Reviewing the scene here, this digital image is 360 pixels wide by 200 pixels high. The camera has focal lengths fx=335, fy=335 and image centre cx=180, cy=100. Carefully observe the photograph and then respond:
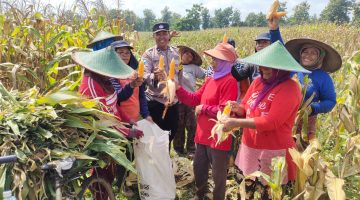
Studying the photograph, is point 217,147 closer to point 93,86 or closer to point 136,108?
point 136,108

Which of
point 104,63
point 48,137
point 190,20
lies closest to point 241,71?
point 104,63

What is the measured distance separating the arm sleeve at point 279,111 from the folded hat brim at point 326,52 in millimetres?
812

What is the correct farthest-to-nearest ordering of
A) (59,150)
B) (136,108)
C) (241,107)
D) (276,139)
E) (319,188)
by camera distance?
(136,108)
(241,107)
(276,139)
(319,188)
(59,150)

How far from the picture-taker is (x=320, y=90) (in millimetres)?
3018

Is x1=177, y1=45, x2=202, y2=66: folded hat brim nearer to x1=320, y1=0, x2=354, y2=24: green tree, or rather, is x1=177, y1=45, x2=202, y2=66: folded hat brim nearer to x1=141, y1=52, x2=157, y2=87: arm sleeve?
x1=141, y1=52, x2=157, y2=87: arm sleeve

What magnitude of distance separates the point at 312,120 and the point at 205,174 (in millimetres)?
1188

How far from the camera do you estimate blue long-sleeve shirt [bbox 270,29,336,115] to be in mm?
2951

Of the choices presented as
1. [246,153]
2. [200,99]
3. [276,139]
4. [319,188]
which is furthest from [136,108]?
[319,188]

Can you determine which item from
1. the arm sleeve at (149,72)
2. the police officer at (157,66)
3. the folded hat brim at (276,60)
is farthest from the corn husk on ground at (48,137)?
the police officer at (157,66)

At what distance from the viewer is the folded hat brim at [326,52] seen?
9.69 feet

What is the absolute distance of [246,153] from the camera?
8.79 feet

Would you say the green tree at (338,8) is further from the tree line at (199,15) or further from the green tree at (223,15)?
the green tree at (223,15)

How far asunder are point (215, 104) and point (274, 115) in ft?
2.30

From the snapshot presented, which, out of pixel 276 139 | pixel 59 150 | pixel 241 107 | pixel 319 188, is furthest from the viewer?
pixel 241 107
